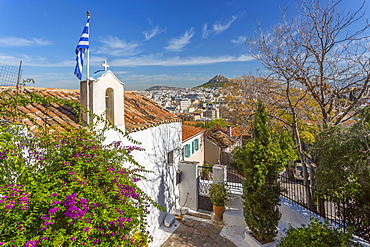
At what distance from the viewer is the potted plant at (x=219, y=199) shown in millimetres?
8442

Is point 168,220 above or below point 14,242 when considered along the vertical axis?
below

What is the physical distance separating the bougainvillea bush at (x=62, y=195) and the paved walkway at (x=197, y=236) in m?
4.05

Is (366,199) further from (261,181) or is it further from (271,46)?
(271,46)

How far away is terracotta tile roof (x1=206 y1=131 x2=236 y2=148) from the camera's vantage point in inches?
816

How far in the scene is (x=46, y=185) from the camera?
10.1 ft

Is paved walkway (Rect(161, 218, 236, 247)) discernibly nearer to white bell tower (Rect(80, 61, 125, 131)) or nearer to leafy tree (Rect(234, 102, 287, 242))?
leafy tree (Rect(234, 102, 287, 242))

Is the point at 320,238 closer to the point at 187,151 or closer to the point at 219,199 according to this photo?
the point at 219,199

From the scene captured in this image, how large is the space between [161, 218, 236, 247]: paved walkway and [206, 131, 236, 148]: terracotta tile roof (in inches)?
506

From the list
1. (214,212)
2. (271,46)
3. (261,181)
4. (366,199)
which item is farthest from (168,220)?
(271,46)

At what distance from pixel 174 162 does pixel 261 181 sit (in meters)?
4.31

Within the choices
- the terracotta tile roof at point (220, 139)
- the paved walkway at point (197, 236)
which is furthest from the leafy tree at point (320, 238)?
the terracotta tile roof at point (220, 139)

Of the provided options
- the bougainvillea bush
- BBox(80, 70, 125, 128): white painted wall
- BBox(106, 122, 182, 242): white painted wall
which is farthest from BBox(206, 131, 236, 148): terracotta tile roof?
the bougainvillea bush

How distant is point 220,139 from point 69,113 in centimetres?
1735

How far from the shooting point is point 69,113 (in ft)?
19.0
